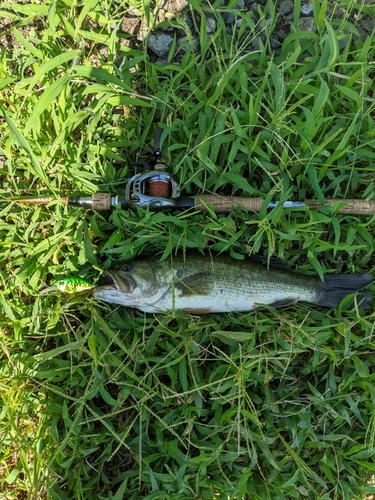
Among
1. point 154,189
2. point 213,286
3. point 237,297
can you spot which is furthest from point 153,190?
point 237,297

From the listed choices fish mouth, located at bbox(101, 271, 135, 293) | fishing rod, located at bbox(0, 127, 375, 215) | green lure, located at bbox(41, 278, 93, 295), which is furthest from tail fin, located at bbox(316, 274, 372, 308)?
green lure, located at bbox(41, 278, 93, 295)

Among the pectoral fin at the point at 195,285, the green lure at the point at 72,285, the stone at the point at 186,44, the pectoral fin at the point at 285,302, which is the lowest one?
the pectoral fin at the point at 285,302

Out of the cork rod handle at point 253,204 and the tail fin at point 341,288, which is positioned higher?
the cork rod handle at point 253,204

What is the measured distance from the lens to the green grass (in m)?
2.67

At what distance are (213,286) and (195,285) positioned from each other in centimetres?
13

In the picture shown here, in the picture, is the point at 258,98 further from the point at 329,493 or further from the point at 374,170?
the point at 329,493

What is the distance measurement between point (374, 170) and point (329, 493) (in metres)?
2.33

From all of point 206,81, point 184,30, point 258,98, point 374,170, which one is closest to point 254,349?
point 374,170

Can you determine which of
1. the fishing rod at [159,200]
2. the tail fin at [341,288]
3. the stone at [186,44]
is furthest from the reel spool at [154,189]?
the tail fin at [341,288]

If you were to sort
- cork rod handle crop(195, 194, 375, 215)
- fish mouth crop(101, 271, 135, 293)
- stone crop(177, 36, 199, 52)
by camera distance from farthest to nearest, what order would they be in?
stone crop(177, 36, 199, 52) → cork rod handle crop(195, 194, 375, 215) → fish mouth crop(101, 271, 135, 293)

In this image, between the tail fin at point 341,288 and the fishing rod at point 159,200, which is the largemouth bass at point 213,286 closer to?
the tail fin at point 341,288

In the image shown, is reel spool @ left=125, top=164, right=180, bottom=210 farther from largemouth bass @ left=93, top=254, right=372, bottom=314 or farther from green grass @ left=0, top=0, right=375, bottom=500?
largemouth bass @ left=93, top=254, right=372, bottom=314

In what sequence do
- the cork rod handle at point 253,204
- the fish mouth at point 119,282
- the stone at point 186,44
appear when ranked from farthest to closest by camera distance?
the stone at point 186,44 → the cork rod handle at point 253,204 → the fish mouth at point 119,282

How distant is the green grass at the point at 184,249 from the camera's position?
2670 millimetres
